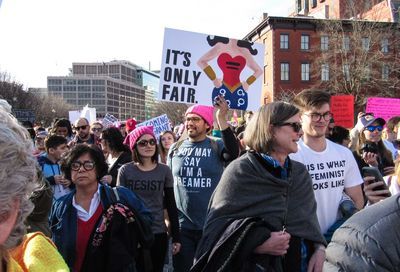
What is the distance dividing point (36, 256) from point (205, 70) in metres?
4.60

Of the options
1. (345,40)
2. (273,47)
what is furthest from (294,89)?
(345,40)

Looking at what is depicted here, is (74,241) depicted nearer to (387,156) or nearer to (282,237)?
(282,237)

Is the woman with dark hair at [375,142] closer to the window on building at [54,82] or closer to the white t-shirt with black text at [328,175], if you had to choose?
the white t-shirt with black text at [328,175]

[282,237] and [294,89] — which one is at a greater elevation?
[294,89]

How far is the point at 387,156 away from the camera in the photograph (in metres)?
6.02

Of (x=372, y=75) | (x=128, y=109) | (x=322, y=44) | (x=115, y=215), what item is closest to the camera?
(x=115, y=215)

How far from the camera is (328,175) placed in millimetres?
3516

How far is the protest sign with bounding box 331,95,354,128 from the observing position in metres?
9.57

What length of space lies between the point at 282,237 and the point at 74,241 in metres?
1.51

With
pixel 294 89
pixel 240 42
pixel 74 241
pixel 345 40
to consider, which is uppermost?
pixel 345 40

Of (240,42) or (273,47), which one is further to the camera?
(273,47)

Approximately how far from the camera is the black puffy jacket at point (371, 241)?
1446 mm

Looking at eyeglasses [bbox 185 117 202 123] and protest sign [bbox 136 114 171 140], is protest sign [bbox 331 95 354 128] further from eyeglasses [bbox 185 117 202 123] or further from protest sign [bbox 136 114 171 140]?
eyeglasses [bbox 185 117 202 123]

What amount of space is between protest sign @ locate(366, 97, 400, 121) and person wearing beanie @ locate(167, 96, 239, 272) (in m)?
7.40
